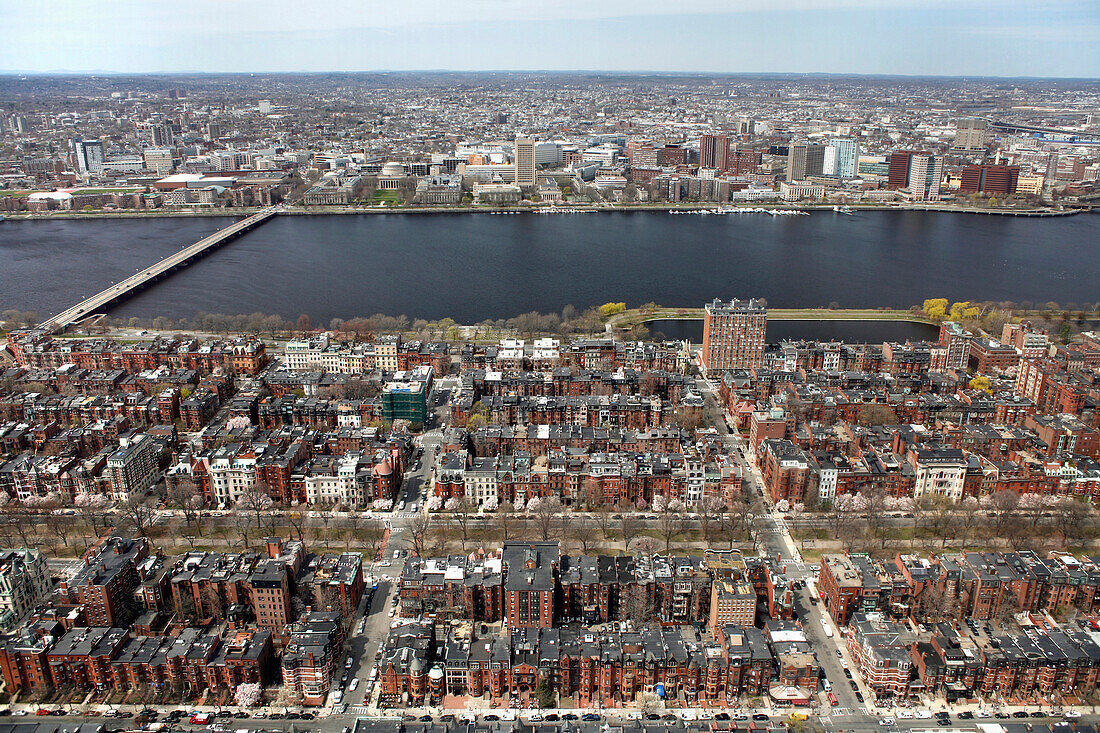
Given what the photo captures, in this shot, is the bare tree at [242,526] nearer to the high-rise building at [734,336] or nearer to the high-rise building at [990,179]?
the high-rise building at [734,336]

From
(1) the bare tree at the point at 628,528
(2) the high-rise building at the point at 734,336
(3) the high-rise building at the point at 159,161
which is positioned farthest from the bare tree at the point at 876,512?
(3) the high-rise building at the point at 159,161

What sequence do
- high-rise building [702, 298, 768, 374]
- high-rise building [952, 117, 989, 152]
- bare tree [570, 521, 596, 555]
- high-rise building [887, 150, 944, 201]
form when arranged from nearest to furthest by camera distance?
bare tree [570, 521, 596, 555]
high-rise building [702, 298, 768, 374]
high-rise building [887, 150, 944, 201]
high-rise building [952, 117, 989, 152]

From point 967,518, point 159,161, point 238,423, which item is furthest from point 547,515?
point 159,161

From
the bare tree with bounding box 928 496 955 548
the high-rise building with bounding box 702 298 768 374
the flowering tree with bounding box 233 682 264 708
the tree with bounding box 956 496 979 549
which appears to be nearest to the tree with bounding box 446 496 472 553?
the flowering tree with bounding box 233 682 264 708

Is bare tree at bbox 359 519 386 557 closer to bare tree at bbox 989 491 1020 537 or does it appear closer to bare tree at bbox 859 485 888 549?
bare tree at bbox 859 485 888 549

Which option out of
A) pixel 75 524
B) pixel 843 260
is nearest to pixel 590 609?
pixel 75 524

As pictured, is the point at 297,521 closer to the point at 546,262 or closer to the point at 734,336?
the point at 734,336
